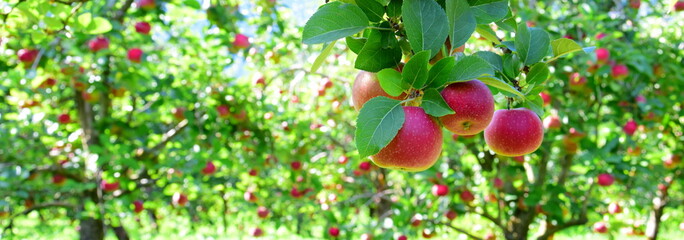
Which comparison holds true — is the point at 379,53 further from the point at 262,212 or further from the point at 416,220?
the point at 262,212

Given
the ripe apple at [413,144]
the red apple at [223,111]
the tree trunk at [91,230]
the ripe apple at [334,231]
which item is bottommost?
the tree trunk at [91,230]

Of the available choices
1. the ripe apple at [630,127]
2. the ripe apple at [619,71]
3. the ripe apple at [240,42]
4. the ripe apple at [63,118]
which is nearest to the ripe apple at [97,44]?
the ripe apple at [240,42]

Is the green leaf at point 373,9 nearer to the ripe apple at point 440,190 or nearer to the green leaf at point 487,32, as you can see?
the green leaf at point 487,32

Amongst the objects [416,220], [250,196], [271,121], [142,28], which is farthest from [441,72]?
[250,196]

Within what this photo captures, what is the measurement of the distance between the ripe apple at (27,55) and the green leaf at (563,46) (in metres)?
2.83

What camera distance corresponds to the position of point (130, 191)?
340cm

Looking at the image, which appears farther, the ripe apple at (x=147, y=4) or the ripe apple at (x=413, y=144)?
the ripe apple at (x=147, y=4)

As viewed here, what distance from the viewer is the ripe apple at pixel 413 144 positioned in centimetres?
64

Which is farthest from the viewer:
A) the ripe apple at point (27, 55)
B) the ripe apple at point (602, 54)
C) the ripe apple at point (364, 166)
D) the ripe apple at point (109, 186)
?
the ripe apple at point (364, 166)

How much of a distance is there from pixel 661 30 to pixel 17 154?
14.5 feet

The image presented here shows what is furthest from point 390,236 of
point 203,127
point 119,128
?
point 119,128

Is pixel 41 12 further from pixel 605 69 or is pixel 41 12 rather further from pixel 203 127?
pixel 605 69

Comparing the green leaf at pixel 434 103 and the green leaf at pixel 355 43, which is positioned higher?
the green leaf at pixel 355 43

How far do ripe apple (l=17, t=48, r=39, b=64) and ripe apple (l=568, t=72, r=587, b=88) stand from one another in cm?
290
